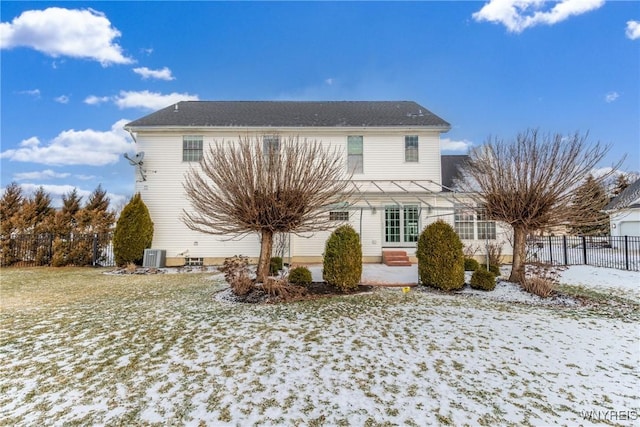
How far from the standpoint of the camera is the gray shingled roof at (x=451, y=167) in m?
16.5

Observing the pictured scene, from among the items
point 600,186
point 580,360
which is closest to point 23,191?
point 580,360

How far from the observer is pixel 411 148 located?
14570mm

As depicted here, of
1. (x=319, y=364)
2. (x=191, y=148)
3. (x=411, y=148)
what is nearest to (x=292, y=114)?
(x=191, y=148)

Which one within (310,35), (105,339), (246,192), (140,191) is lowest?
(105,339)

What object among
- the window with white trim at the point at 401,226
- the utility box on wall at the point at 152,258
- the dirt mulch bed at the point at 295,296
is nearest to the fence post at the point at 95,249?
the utility box on wall at the point at 152,258

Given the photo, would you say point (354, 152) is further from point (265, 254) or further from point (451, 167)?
point (265, 254)

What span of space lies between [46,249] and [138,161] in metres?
6.27

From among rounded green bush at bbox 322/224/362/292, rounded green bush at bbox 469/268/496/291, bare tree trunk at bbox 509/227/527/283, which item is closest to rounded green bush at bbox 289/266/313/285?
rounded green bush at bbox 322/224/362/292

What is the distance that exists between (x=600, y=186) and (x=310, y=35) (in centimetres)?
1395

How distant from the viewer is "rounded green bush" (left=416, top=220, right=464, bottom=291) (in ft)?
26.8

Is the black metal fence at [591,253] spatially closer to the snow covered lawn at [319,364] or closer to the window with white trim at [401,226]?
the window with white trim at [401,226]

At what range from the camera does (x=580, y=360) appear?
3.96 metres

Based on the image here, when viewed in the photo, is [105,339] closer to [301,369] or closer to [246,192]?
[301,369]

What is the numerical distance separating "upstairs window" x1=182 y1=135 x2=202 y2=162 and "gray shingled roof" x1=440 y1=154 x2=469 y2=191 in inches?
506
